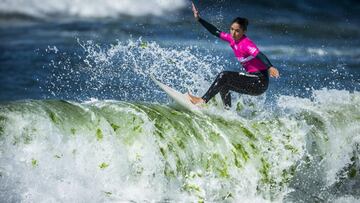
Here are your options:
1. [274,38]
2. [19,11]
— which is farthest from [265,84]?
[19,11]

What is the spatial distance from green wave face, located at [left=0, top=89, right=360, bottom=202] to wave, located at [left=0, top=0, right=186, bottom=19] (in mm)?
25416

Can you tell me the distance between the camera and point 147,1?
3681 centimetres

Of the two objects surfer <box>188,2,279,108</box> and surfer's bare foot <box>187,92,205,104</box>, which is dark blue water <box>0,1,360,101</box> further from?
surfer's bare foot <box>187,92,205,104</box>

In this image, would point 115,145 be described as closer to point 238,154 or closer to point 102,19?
point 238,154

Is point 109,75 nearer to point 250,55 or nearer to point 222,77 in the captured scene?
point 250,55

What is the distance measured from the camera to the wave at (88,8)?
33188 mm

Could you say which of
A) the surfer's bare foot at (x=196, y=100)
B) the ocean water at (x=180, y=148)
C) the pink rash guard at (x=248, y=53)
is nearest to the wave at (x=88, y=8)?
the ocean water at (x=180, y=148)

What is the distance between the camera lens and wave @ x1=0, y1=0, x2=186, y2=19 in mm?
33188

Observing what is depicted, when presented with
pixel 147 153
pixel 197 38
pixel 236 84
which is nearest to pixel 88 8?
pixel 197 38

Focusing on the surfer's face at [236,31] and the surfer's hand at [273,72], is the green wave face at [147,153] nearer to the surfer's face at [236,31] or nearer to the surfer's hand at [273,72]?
the surfer's hand at [273,72]

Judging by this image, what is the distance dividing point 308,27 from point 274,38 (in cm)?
235

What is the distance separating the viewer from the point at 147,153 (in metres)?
7.45

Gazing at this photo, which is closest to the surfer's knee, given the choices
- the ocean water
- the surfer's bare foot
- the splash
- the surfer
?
the surfer

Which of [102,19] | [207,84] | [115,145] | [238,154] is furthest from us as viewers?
[102,19]
